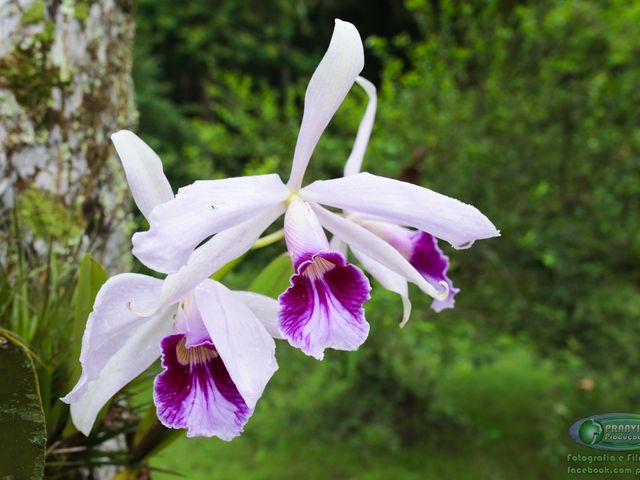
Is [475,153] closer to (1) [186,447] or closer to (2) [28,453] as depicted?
(1) [186,447]

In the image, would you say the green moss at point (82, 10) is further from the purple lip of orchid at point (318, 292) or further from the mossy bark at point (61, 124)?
the purple lip of orchid at point (318, 292)

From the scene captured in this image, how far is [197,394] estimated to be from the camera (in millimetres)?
753

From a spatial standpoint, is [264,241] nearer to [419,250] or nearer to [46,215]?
[419,250]

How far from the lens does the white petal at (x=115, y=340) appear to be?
0.71m

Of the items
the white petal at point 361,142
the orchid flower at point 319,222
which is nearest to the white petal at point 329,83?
the orchid flower at point 319,222

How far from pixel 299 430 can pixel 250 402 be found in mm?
3520

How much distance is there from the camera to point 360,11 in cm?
975

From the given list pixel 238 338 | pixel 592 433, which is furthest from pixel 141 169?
pixel 592 433

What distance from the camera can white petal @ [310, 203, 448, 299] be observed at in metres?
0.78

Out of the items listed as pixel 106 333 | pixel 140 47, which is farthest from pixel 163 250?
pixel 140 47

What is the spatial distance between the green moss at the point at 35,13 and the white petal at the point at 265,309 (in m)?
0.72

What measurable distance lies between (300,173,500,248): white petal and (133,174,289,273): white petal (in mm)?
91

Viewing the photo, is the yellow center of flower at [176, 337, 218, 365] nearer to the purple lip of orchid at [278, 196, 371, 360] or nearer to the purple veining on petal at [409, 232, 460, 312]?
the purple lip of orchid at [278, 196, 371, 360]

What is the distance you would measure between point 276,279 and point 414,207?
27 centimetres
